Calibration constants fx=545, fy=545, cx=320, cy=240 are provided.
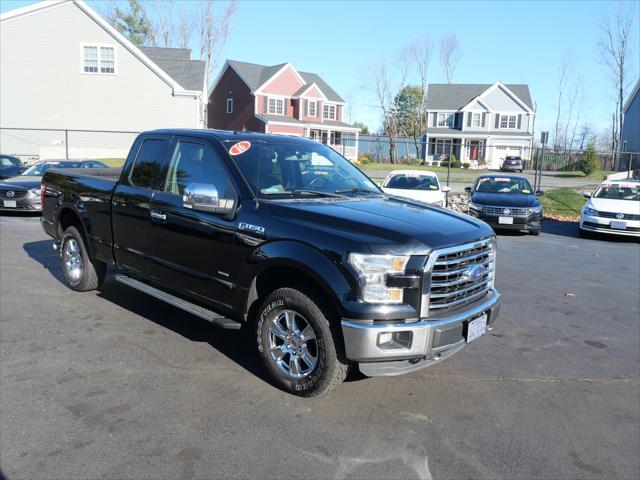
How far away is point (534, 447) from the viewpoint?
3.60 m

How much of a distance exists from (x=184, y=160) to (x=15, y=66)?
31236mm

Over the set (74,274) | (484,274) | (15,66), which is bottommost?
(74,274)

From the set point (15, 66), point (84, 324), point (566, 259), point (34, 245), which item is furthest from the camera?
point (15, 66)

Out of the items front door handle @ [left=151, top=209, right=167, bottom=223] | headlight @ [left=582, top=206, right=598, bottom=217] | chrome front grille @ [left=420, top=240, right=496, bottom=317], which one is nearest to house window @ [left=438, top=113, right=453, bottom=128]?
headlight @ [left=582, top=206, right=598, bottom=217]

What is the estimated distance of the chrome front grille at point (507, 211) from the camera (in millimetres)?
13516

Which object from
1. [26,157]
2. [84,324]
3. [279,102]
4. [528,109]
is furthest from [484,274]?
[528,109]

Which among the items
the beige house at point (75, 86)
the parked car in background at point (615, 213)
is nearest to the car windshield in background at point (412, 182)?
the parked car in background at point (615, 213)

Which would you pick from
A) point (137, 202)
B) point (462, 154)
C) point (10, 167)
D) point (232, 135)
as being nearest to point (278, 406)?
point (232, 135)

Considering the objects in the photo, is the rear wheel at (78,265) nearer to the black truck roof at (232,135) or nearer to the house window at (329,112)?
the black truck roof at (232,135)

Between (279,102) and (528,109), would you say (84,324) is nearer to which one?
(279,102)

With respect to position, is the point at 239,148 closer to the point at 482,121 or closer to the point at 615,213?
the point at 615,213

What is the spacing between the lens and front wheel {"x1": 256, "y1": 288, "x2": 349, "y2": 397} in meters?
3.91

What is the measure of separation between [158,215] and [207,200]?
1.02m

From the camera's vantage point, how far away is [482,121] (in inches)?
2239
